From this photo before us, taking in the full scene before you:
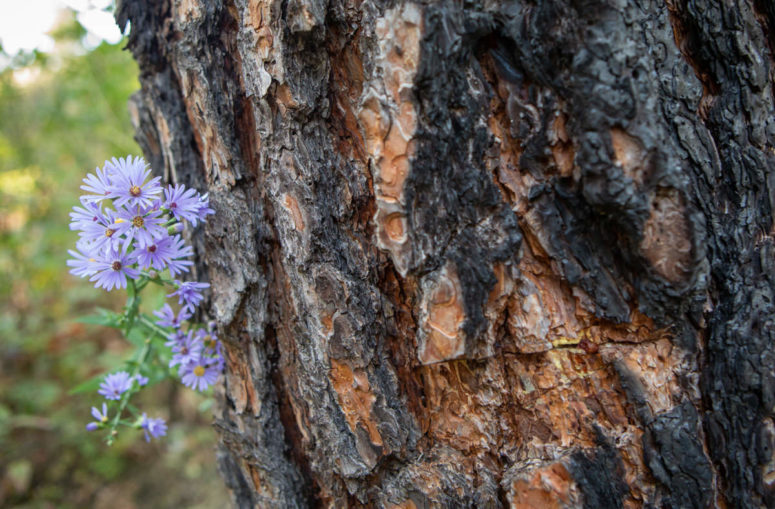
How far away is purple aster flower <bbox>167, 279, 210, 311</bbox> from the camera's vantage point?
142cm

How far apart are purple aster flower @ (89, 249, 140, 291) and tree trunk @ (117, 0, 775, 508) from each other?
0.97ft

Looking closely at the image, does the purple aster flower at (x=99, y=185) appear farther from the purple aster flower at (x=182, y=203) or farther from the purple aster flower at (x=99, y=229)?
the purple aster flower at (x=182, y=203)

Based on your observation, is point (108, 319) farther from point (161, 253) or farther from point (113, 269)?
point (161, 253)

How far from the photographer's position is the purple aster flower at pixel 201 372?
1562 millimetres

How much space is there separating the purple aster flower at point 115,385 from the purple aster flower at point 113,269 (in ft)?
1.73

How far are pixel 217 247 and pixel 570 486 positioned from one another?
1.13 meters

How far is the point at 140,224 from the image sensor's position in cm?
130

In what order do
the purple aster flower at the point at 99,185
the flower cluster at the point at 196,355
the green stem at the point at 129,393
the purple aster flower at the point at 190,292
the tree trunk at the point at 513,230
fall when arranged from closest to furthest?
1. the tree trunk at the point at 513,230
2. the purple aster flower at the point at 99,185
3. the purple aster flower at the point at 190,292
4. the flower cluster at the point at 196,355
5. the green stem at the point at 129,393

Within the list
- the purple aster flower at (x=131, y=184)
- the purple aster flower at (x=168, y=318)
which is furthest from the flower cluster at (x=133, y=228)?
the purple aster flower at (x=168, y=318)

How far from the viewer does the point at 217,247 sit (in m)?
1.35

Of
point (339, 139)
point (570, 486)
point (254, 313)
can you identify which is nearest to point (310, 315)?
point (254, 313)

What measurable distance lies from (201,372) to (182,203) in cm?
61

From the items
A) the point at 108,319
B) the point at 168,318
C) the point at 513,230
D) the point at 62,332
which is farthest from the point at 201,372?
the point at 62,332

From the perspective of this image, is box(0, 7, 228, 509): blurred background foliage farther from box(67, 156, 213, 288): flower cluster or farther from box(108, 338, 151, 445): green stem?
box(67, 156, 213, 288): flower cluster
